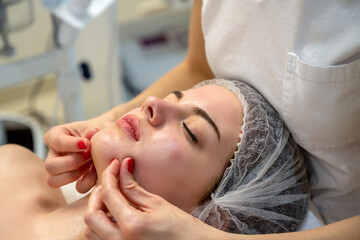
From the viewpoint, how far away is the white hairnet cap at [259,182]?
1.04 m

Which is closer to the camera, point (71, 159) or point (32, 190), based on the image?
point (71, 159)

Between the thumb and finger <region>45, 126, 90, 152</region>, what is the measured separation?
13cm

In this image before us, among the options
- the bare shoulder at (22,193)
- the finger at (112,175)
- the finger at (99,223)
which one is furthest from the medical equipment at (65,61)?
the finger at (99,223)

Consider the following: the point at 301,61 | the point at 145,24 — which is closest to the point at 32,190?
the point at 301,61

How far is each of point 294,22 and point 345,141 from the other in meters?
0.31

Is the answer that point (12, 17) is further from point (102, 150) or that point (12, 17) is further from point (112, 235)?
point (112, 235)

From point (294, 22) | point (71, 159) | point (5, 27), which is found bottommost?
point (71, 159)

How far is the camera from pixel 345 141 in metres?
1.01

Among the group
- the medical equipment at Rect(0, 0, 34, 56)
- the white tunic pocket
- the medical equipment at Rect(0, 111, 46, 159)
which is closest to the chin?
the white tunic pocket

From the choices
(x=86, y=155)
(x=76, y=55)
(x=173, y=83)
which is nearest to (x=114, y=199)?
(x=86, y=155)

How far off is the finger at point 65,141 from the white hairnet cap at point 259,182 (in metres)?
0.32

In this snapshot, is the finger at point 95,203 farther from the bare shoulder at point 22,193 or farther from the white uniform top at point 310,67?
the white uniform top at point 310,67

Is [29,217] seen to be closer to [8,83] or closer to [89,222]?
[89,222]

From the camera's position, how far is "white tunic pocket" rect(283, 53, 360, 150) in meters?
0.92
